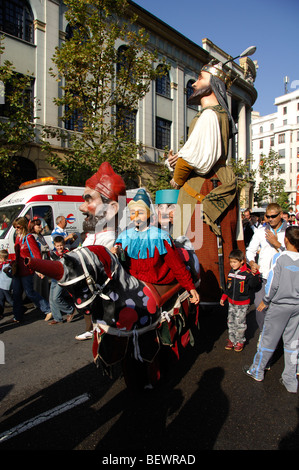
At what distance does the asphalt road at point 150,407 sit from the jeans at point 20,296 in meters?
2.02

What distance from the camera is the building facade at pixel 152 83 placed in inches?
550

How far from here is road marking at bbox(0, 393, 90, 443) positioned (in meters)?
2.53

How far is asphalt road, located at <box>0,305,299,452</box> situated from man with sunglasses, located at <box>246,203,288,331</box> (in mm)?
751

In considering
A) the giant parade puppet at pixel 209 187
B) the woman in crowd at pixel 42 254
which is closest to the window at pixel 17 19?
the woman in crowd at pixel 42 254

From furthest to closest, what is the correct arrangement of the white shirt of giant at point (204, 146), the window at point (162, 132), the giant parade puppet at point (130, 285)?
1. the window at point (162, 132)
2. the white shirt of giant at point (204, 146)
3. the giant parade puppet at point (130, 285)

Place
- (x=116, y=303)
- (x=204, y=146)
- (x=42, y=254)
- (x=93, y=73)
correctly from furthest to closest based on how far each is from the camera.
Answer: (x=93, y=73) < (x=42, y=254) < (x=204, y=146) < (x=116, y=303)

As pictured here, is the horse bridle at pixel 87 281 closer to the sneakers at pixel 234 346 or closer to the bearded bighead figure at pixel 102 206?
the bearded bighead figure at pixel 102 206

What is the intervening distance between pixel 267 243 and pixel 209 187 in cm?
125

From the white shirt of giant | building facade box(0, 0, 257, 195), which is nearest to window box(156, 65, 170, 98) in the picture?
building facade box(0, 0, 257, 195)

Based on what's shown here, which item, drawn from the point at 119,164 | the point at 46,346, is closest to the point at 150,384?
the point at 46,346

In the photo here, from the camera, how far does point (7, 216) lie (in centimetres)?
820

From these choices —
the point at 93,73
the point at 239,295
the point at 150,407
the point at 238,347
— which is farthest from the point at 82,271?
the point at 93,73

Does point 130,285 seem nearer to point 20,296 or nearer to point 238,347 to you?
point 238,347

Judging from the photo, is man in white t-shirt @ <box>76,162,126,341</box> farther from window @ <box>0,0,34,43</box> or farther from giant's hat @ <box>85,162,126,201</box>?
window @ <box>0,0,34,43</box>
